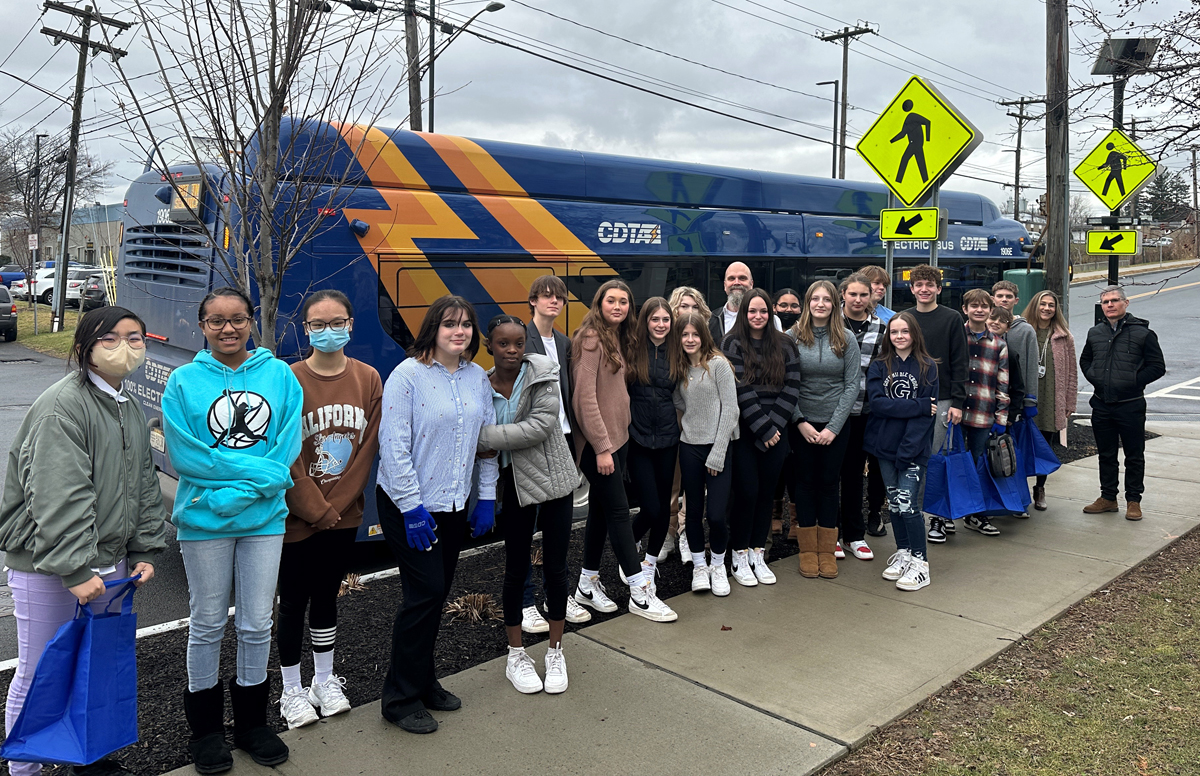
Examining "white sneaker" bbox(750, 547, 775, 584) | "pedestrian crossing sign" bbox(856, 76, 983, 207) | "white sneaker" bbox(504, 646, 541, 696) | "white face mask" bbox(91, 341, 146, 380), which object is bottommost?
"white sneaker" bbox(504, 646, 541, 696)

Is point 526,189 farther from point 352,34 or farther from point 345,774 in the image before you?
point 345,774

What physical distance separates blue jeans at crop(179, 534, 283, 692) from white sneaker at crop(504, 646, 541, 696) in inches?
45.6

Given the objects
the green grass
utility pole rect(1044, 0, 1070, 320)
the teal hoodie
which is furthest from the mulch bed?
the green grass

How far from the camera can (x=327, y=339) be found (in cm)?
367

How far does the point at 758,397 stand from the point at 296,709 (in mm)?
3132

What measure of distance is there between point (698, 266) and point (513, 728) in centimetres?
547

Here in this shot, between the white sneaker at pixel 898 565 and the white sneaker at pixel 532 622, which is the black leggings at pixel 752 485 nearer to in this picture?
the white sneaker at pixel 898 565

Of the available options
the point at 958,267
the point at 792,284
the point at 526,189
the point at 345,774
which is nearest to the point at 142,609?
the point at 345,774

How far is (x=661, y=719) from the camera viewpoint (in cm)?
389

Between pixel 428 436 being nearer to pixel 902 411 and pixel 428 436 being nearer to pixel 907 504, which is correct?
pixel 902 411

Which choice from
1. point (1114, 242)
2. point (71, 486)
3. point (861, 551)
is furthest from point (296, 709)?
point (1114, 242)

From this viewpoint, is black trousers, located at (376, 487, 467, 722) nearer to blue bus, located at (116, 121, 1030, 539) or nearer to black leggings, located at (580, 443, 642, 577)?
black leggings, located at (580, 443, 642, 577)

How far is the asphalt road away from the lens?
560 centimetres

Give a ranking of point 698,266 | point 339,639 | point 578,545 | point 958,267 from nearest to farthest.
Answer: point 339,639 → point 578,545 → point 698,266 → point 958,267
